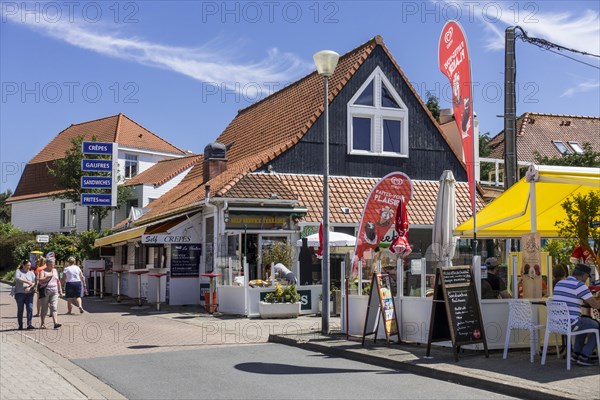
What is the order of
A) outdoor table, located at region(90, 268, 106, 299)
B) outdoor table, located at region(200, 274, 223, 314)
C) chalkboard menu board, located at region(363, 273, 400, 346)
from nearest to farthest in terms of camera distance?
chalkboard menu board, located at region(363, 273, 400, 346), outdoor table, located at region(200, 274, 223, 314), outdoor table, located at region(90, 268, 106, 299)

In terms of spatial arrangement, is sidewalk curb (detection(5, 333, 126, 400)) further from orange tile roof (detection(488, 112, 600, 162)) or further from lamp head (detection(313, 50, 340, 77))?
orange tile roof (detection(488, 112, 600, 162))

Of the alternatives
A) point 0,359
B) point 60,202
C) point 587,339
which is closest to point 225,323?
point 0,359

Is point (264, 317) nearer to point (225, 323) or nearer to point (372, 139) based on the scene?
point (225, 323)

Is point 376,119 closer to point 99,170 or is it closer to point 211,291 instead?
point 211,291

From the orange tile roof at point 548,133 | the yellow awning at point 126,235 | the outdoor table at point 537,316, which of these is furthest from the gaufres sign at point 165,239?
the orange tile roof at point 548,133

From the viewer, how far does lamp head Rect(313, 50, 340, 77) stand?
14.2 m

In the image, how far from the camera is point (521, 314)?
1083 cm

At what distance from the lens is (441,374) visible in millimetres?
9938

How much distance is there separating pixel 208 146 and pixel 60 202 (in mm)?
30280

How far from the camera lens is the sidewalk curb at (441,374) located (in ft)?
27.5

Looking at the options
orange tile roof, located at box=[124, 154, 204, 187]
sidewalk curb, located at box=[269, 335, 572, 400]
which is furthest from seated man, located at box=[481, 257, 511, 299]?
orange tile roof, located at box=[124, 154, 204, 187]

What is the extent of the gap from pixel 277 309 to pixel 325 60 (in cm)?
721

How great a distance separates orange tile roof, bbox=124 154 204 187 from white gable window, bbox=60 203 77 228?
4.79 m

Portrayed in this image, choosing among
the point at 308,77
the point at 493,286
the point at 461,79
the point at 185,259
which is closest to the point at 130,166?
the point at 308,77
